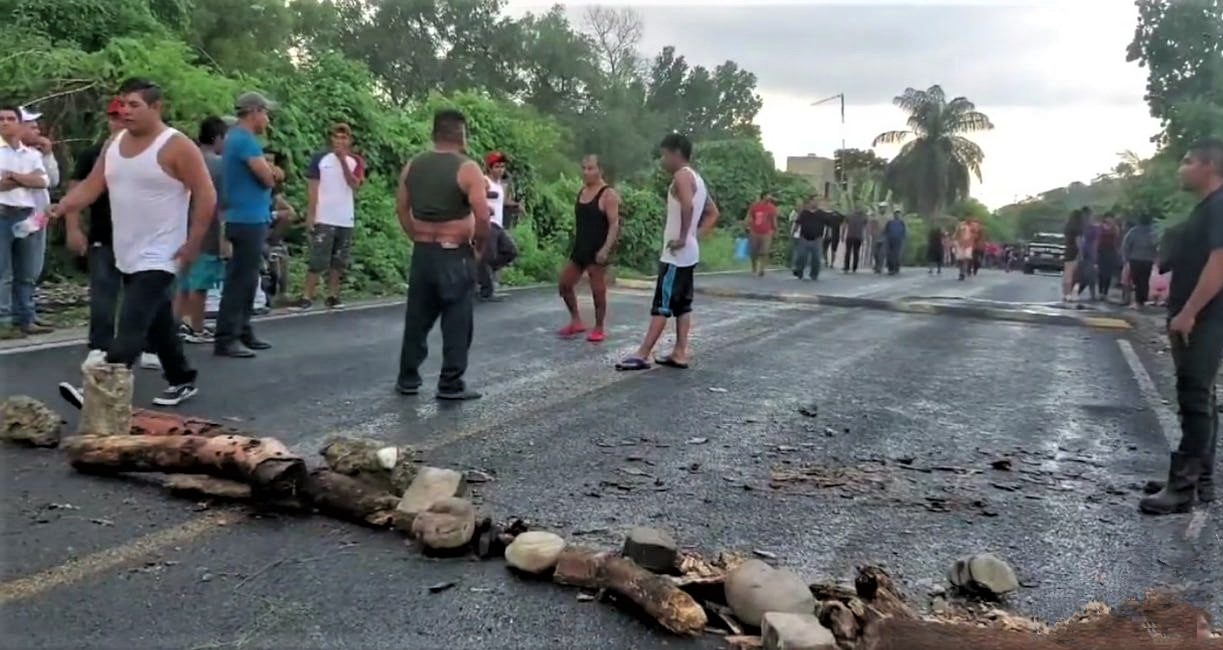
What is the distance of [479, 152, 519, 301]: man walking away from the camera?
13227 mm

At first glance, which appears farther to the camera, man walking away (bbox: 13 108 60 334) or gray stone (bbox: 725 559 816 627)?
man walking away (bbox: 13 108 60 334)

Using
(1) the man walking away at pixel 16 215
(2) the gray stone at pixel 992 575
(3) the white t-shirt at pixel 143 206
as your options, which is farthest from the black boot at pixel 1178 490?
(1) the man walking away at pixel 16 215

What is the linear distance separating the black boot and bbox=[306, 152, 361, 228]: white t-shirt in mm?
8072

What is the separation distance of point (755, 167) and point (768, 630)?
4069cm

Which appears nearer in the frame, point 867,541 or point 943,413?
point 867,541

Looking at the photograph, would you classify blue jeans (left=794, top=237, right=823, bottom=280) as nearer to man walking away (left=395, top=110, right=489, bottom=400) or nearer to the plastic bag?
man walking away (left=395, top=110, right=489, bottom=400)

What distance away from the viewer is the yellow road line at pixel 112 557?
3572mm

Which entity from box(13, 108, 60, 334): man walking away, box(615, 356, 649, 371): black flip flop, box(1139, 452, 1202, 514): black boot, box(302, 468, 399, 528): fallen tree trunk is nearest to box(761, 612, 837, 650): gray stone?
box(302, 468, 399, 528): fallen tree trunk

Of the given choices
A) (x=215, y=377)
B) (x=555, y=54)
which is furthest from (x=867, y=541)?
(x=555, y=54)

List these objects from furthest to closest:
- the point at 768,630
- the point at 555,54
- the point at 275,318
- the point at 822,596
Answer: the point at 555,54, the point at 275,318, the point at 822,596, the point at 768,630

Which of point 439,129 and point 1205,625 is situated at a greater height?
point 439,129

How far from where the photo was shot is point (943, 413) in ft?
25.0

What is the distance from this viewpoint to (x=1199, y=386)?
547 centimetres

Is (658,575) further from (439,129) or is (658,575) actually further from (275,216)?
(275,216)
